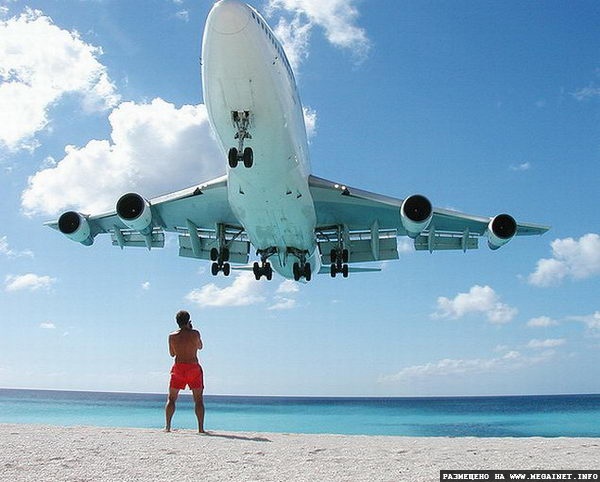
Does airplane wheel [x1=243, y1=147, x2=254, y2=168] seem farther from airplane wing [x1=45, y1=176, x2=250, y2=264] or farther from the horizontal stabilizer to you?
the horizontal stabilizer

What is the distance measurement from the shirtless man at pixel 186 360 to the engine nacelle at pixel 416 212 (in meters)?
10.3

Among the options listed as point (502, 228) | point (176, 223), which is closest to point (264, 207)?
point (176, 223)

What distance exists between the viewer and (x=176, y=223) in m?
23.1

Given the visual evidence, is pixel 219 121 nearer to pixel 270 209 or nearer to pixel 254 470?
pixel 270 209

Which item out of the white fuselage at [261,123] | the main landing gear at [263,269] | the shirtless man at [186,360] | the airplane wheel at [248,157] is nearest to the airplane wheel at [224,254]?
the main landing gear at [263,269]

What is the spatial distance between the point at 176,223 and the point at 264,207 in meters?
6.55

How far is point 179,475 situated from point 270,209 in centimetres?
1234

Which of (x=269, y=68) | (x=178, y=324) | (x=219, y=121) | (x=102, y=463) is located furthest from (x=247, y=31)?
(x=102, y=463)

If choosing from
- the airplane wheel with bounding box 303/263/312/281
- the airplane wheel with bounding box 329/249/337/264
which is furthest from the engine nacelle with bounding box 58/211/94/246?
the airplane wheel with bounding box 329/249/337/264

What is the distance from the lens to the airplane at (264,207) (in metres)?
14.5


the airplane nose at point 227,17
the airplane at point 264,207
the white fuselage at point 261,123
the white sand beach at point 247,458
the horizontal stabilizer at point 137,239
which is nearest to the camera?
the white sand beach at point 247,458

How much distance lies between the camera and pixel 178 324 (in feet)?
33.0

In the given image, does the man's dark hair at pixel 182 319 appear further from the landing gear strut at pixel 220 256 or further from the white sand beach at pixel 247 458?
the landing gear strut at pixel 220 256

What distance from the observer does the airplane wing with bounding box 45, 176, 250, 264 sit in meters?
20.2
